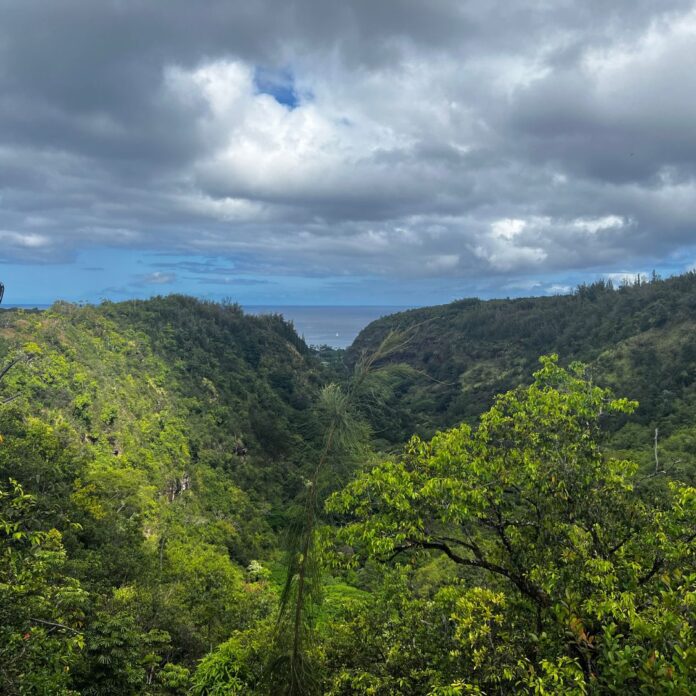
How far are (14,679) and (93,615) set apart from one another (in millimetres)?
15287

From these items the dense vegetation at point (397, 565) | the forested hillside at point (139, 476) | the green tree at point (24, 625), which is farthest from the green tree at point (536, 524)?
the green tree at point (24, 625)

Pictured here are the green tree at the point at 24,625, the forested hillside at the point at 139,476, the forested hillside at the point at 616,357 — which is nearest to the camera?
the green tree at the point at 24,625

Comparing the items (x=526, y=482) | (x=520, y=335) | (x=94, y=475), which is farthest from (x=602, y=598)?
(x=520, y=335)

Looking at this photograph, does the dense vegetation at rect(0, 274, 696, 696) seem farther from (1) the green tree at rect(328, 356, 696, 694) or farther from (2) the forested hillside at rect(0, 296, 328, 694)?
(2) the forested hillside at rect(0, 296, 328, 694)

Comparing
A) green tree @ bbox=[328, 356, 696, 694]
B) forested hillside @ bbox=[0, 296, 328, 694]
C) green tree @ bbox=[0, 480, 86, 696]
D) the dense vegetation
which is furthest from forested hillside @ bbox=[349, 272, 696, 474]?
green tree @ bbox=[0, 480, 86, 696]

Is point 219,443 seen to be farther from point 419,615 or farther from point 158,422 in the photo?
point 419,615

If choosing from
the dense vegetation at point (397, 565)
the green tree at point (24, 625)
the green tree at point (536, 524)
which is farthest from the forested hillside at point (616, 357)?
the green tree at point (24, 625)

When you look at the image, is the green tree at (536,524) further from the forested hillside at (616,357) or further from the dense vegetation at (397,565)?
the forested hillside at (616,357)

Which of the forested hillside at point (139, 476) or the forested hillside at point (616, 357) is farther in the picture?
the forested hillside at point (616, 357)

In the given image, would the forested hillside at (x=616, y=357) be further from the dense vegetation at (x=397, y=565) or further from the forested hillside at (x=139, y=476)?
the dense vegetation at (x=397, y=565)

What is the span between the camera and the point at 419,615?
10.6m

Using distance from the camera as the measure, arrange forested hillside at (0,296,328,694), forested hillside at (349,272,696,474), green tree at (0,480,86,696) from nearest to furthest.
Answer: green tree at (0,480,86,696) → forested hillside at (0,296,328,694) → forested hillside at (349,272,696,474)

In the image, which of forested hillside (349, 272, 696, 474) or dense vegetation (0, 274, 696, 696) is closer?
dense vegetation (0, 274, 696, 696)

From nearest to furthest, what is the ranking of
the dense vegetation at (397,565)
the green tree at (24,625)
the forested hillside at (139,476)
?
the dense vegetation at (397,565) < the green tree at (24,625) < the forested hillside at (139,476)
